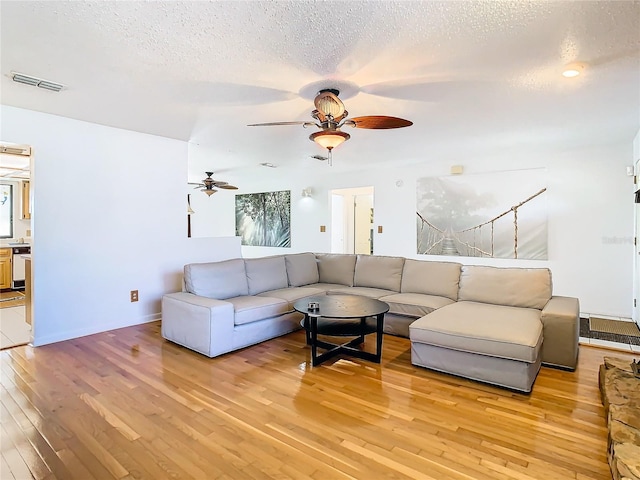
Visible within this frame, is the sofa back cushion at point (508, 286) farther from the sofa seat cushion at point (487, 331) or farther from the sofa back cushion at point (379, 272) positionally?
the sofa back cushion at point (379, 272)

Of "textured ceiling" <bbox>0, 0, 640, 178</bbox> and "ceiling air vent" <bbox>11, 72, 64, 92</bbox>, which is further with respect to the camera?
"ceiling air vent" <bbox>11, 72, 64, 92</bbox>

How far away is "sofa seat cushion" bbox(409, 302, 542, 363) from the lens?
2.52 meters

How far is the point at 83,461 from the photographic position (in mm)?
1802

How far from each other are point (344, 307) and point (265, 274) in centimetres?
138

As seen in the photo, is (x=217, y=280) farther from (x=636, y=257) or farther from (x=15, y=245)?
(x=636, y=257)

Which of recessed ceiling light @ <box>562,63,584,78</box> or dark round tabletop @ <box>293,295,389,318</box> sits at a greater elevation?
recessed ceiling light @ <box>562,63,584,78</box>

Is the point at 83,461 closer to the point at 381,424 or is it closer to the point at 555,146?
the point at 381,424

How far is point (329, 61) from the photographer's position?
2.42 m

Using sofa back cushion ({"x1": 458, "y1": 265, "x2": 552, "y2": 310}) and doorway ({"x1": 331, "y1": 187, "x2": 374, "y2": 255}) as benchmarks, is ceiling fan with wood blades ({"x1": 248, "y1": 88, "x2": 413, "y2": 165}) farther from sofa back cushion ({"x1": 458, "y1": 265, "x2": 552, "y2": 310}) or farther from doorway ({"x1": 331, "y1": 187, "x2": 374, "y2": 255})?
doorway ({"x1": 331, "y1": 187, "x2": 374, "y2": 255})

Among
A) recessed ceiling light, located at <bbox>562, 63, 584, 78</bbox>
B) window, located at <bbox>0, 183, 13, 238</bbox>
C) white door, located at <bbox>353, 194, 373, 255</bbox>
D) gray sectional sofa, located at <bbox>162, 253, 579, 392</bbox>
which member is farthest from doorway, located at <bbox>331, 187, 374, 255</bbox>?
window, located at <bbox>0, 183, 13, 238</bbox>

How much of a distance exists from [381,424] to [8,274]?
6.96m

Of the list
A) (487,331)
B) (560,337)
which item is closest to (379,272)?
(487,331)

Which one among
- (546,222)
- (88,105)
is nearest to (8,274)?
(88,105)

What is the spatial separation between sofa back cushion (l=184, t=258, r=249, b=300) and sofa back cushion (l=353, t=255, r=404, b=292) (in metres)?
1.49
